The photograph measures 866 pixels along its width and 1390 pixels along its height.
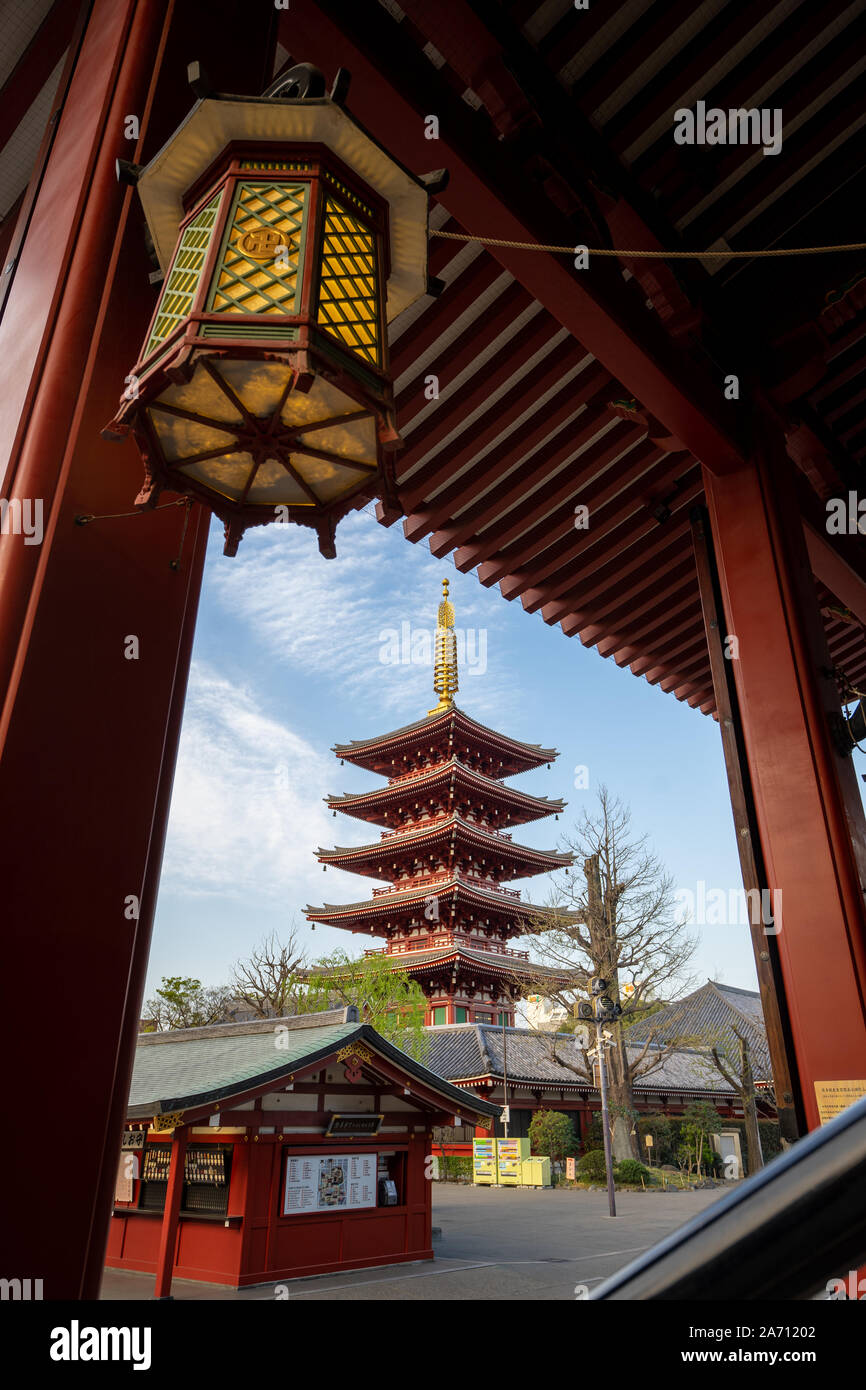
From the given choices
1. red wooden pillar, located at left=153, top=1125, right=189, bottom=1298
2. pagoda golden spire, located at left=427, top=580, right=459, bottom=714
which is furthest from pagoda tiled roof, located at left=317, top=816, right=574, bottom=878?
red wooden pillar, located at left=153, top=1125, right=189, bottom=1298

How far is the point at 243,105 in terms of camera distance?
1507 millimetres

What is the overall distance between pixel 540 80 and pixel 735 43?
2.18 ft

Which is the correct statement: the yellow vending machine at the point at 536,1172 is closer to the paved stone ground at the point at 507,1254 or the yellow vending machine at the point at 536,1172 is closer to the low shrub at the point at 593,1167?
the low shrub at the point at 593,1167

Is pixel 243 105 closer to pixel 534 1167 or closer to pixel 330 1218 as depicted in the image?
pixel 330 1218

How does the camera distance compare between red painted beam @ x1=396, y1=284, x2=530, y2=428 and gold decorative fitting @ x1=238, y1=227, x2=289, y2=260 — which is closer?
gold decorative fitting @ x1=238, y1=227, x2=289, y2=260

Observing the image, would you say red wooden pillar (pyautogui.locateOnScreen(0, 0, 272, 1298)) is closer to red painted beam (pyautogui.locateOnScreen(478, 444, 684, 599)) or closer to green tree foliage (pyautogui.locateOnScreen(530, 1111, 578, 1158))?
red painted beam (pyautogui.locateOnScreen(478, 444, 684, 599))

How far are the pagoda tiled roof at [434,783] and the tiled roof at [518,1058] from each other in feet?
22.2

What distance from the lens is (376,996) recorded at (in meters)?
22.6

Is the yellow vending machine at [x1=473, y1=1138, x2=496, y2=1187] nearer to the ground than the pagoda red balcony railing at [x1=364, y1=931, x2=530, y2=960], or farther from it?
nearer to the ground

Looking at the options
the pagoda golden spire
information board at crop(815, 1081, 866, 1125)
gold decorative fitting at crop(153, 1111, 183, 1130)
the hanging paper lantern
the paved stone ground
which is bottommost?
the paved stone ground

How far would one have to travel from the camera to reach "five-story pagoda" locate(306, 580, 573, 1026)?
82.0ft

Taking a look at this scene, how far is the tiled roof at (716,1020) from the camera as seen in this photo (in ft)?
93.4

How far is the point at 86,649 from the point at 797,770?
265 centimetres

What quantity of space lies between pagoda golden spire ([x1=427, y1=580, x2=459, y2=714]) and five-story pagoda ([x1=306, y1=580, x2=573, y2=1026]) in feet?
0.44
